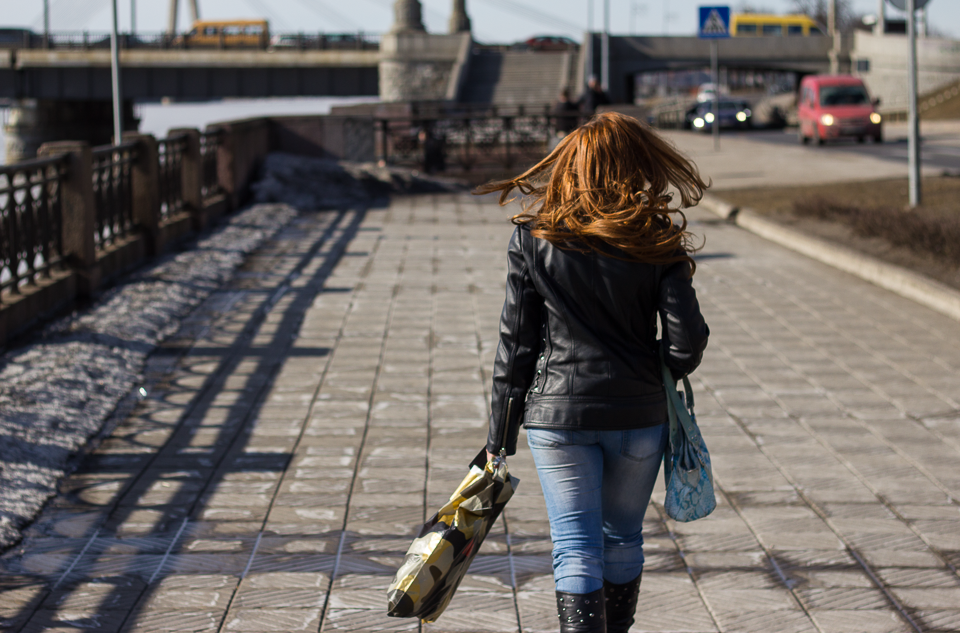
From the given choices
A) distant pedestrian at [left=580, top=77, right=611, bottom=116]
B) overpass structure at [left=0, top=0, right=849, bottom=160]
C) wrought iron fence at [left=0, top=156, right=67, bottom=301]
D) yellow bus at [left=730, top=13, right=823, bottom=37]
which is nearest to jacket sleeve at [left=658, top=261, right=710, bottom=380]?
wrought iron fence at [left=0, top=156, right=67, bottom=301]

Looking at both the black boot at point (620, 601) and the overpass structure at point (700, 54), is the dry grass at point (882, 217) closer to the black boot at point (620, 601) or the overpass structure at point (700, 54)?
the black boot at point (620, 601)

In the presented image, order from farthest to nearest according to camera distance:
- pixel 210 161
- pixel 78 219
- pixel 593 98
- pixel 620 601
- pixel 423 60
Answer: pixel 423 60 < pixel 593 98 < pixel 210 161 < pixel 78 219 < pixel 620 601

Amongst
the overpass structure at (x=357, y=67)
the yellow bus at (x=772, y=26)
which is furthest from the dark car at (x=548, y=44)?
the yellow bus at (x=772, y=26)

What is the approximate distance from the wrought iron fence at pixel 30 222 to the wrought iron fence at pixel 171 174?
3123 millimetres

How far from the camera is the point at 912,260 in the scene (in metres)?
10.3

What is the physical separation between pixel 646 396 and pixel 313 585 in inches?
62.9

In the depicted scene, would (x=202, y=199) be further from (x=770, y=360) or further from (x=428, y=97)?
(x=428, y=97)

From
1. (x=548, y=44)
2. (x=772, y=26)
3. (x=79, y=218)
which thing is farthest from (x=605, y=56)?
(x=79, y=218)

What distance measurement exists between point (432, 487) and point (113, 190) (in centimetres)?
708

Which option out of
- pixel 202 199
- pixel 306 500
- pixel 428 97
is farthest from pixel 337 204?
pixel 428 97

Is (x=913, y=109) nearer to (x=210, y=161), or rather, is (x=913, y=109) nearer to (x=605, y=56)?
(x=210, y=161)

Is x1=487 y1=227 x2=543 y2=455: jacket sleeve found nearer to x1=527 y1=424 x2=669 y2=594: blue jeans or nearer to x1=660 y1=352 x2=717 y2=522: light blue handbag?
x1=527 y1=424 x2=669 y2=594: blue jeans

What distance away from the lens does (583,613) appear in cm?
276

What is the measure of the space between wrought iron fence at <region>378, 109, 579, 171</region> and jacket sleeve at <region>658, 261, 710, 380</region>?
18.8 meters
